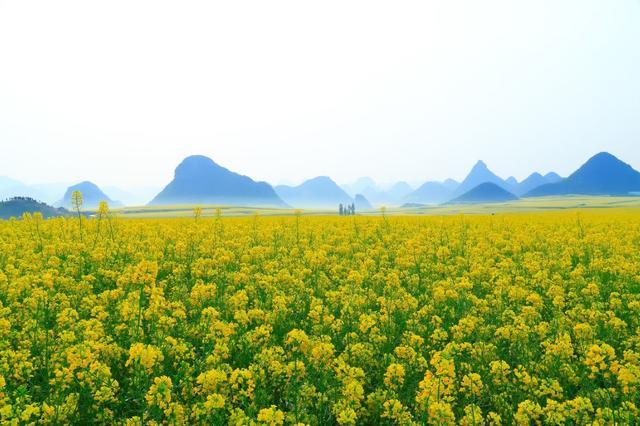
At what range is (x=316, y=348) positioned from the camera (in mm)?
5504

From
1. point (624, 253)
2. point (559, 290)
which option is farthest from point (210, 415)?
point (624, 253)

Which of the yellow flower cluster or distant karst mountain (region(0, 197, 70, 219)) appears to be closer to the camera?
the yellow flower cluster

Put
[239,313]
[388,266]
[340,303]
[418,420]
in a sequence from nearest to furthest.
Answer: [418,420] < [239,313] < [340,303] < [388,266]

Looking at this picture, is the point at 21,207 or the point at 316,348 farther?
the point at 21,207

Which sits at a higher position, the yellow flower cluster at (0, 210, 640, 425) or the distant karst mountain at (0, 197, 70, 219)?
the distant karst mountain at (0, 197, 70, 219)

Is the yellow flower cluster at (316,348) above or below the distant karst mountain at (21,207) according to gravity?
below

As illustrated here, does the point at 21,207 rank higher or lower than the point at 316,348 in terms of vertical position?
higher

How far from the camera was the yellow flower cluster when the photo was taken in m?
4.71

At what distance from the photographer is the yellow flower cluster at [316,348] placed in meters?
4.71

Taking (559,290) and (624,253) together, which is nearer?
(559,290)

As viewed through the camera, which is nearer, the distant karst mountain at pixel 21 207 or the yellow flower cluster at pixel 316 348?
the yellow flower cluster at pixel 316 348

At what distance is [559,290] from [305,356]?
267 inches

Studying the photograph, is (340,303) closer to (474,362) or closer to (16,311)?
(474,362)

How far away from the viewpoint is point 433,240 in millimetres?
17375
